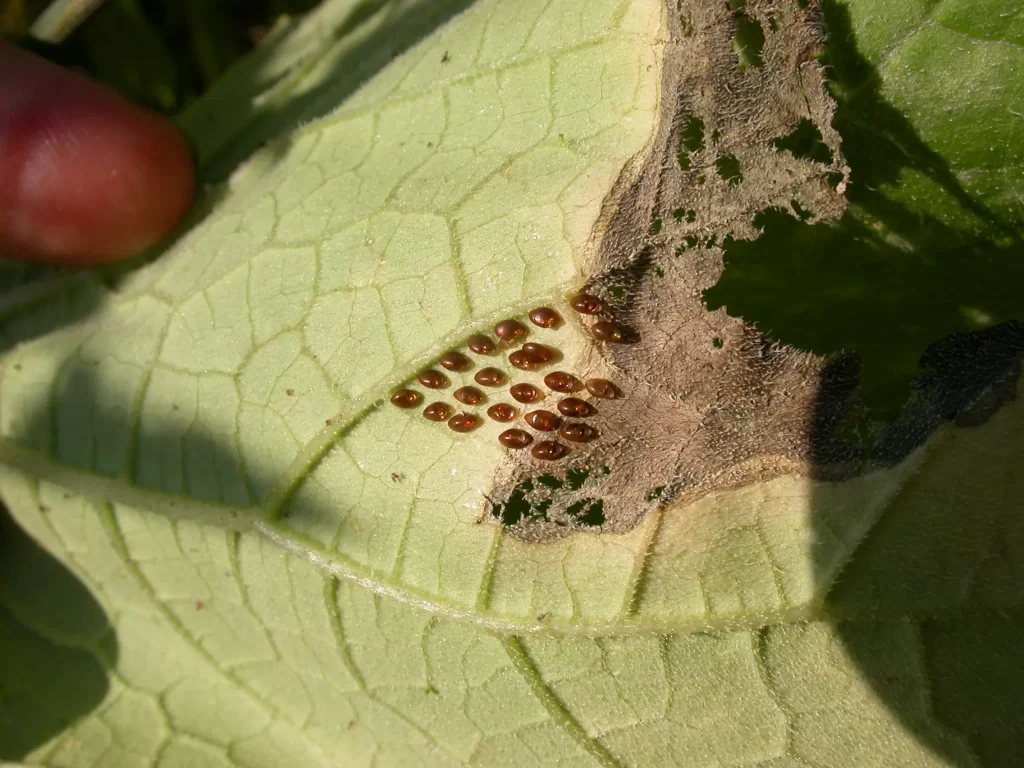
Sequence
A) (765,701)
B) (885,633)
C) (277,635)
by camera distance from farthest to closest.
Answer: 1. (277,635)
2. (765,701)
3. (885,633)

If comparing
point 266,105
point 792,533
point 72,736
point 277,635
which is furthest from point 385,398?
point 72,736

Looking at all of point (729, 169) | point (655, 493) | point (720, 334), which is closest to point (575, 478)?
point (655, 493)

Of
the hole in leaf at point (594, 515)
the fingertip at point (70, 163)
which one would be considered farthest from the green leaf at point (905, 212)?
the fingertip at point (70, 163)

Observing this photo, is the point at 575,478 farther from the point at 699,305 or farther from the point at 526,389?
the point at 699,305

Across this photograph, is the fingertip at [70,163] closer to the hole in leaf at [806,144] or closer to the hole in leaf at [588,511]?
the hole in leaf at [588,511]

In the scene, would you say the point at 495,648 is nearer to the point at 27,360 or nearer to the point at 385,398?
the point at 385,398
